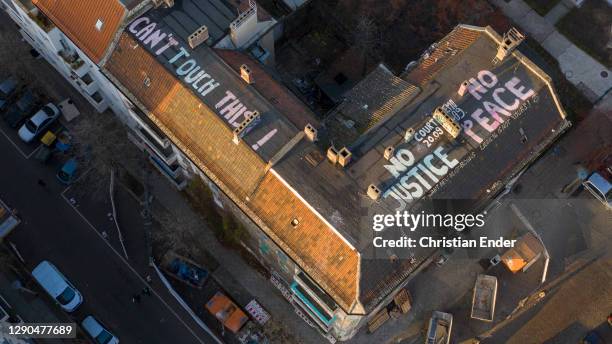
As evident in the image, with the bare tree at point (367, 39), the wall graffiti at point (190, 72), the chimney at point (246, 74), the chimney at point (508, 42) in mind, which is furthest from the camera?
the bare tree at point (367, 39)

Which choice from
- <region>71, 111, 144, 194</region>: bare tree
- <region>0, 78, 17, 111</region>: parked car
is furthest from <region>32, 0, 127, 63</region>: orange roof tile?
<region>0, 78, 17, 111</region>: parked car

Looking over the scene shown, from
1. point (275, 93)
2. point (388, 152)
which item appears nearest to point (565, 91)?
point (388, 152)

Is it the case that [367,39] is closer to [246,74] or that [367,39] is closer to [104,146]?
[246,74]

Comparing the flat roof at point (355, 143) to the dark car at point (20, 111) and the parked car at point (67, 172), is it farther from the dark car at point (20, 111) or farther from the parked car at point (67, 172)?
the dark car at point (20, 111)

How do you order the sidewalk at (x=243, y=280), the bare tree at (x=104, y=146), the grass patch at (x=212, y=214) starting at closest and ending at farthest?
the sidewalk at (x=243, y=280), the grass patch at (x=212, y=214), the bare tree at (x=104, y=146)

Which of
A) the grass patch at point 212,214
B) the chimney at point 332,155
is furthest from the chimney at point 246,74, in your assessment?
the grass patch at point 212,214
